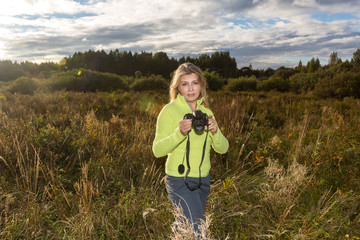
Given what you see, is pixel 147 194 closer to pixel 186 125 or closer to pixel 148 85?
pixel 186 125

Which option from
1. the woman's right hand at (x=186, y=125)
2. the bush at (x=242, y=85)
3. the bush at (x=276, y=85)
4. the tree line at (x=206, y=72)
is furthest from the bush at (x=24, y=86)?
the bush at (x=276, y=85)

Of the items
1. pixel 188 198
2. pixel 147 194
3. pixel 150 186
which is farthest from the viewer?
pixel 150 186

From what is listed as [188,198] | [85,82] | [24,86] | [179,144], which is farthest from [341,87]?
[24,86]

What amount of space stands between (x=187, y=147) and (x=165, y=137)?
0.64ft

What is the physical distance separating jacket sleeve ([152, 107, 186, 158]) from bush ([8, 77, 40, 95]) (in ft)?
50.3

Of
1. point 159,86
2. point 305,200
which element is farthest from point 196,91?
point 159,86

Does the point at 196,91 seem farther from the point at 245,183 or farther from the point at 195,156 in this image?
the point at 245,183

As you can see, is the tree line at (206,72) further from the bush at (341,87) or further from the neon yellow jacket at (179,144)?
the neon yellow jacket at (179,144)

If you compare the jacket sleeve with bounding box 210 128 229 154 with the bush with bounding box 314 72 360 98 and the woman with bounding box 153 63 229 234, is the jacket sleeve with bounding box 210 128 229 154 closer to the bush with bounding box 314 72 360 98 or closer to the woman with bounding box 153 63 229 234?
the woman with bounding box 153 63 229 234

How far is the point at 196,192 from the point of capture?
1998 mm

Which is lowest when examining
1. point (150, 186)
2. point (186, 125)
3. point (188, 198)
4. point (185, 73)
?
point (150, 186)

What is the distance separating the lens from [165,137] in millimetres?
1965

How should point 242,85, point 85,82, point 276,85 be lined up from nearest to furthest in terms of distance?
point 85,82, point 276,85, point 242,85

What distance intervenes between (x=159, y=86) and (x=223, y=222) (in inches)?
845
